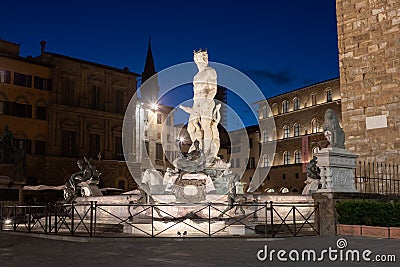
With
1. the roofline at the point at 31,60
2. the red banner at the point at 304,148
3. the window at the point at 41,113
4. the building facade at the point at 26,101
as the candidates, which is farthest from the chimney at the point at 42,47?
the red banner at the point at 304,148

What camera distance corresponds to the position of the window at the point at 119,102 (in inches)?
1810

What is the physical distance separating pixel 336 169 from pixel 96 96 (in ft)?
114

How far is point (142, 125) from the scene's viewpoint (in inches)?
1927

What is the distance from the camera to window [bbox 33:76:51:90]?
1581 inches

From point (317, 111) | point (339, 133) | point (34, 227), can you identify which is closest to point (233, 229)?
point (339, 133)

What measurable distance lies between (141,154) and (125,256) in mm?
40447

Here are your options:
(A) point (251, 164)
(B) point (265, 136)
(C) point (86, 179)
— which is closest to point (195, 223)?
(C) point (86, 179)

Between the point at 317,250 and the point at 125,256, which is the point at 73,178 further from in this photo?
the point at 317,250

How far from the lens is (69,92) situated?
42.2 meters

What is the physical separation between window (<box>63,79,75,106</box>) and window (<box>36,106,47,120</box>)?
2.32 meters

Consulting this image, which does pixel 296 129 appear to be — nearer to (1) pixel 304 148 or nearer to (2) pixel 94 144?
(1) pixel 304 148

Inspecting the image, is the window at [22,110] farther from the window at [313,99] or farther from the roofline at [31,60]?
the window at [313,99]

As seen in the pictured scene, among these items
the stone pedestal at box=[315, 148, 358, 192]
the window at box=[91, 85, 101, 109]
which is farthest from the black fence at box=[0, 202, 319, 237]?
the window at box=[91, 85, 101, 109]

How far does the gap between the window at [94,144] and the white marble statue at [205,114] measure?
26.1 meters
